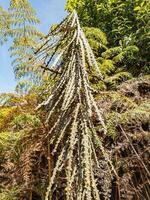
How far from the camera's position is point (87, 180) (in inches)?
64.2

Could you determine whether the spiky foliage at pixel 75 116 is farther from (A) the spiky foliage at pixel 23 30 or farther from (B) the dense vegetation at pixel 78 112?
(A) the spiky foliage at pixel 23 30

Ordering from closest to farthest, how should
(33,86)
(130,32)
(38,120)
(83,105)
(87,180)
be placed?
(87,180) → (83,105) → (38,120) → (33,86) → (130,32)

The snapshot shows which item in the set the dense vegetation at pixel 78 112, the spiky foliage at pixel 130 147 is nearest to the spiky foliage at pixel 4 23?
the dense vegetation at pixel 78 112

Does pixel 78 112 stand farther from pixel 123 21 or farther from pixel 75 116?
pixel 123 21

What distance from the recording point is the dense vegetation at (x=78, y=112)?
173 cm

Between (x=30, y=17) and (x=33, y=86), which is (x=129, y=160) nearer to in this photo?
(x=33, y=86)

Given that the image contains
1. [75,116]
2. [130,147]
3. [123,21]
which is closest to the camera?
[75,116]

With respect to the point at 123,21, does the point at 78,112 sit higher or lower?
lower

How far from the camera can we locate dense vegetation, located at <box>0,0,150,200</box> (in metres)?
1.73

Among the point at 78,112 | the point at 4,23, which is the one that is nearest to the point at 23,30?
the point at 4,23

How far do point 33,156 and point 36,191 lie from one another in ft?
0.76

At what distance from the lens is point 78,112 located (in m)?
1.75

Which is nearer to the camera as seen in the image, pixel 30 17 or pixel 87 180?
pixel 87 180

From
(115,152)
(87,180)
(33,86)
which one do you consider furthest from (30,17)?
(87,180)
